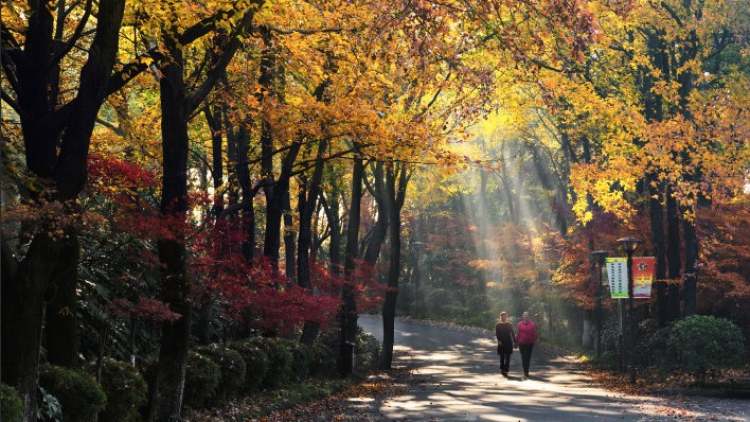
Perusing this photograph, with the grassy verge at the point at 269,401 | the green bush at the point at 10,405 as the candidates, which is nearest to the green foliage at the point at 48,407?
the green bush at the point at 10,405

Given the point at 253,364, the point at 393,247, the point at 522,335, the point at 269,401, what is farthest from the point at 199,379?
the point at 393,247

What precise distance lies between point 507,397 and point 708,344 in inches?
230

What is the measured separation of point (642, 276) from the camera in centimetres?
2611

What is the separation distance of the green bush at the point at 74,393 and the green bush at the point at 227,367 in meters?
5.47

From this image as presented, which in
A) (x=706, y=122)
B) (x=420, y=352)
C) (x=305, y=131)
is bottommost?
(x=420, y=352)

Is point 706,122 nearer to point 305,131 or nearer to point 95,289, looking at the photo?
point 305,131

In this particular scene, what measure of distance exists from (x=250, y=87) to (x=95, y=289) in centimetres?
524

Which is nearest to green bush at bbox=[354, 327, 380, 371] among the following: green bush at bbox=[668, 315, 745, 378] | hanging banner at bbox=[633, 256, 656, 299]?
hanging banner at bbox=[633, 256, 656, 299]

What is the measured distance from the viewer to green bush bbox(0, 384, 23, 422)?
8.05m

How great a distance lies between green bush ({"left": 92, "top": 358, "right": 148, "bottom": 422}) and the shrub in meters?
6.79

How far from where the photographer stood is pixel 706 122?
25.1 meters

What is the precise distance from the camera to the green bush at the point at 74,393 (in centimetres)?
983

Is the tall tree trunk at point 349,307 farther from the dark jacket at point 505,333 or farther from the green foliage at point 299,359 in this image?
the dark jacket at point 505,333

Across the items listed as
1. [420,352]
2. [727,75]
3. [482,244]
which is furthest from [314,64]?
[482,244]
